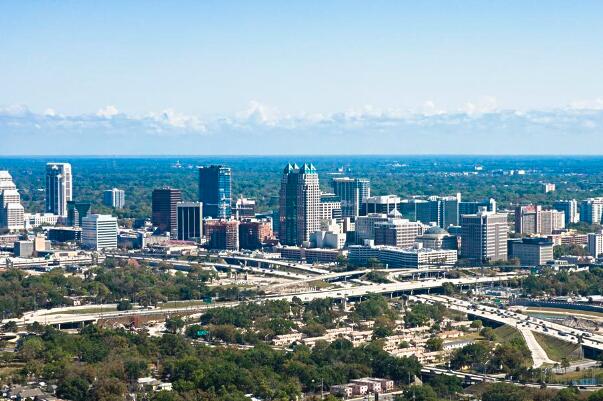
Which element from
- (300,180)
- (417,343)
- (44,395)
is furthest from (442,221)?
(44,395)

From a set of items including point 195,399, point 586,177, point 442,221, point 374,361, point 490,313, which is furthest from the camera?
point 586,177

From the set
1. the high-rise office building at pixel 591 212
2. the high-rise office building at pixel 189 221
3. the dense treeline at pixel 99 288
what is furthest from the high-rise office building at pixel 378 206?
the dense treeline at pixel 99 288

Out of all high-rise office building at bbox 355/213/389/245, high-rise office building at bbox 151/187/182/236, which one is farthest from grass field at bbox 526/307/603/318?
high-rise office building at bbox 151/187/182/236

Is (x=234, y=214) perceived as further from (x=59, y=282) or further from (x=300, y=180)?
(x=59, y=282)

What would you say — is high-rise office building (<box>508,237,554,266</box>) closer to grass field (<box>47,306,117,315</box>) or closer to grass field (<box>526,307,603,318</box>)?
grass field (<box>526,307,603,318</box>)

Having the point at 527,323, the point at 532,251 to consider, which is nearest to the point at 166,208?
the point at 532,251

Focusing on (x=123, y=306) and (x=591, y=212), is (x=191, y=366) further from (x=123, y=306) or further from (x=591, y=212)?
A: (x=591, y=212)
